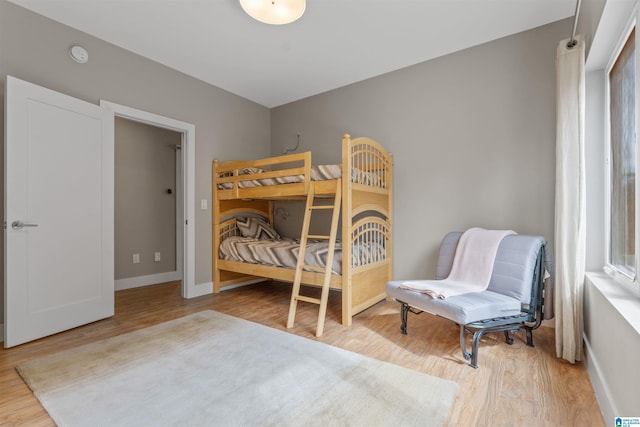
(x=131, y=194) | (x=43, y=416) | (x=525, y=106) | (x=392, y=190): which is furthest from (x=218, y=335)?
(x=525, y=106)

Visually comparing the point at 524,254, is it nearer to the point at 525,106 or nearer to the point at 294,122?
the point at 525,106

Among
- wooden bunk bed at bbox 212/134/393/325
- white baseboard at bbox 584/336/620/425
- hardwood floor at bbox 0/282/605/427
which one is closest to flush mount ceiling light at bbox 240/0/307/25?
wooden bunk bed at bbox 212/134/393/325

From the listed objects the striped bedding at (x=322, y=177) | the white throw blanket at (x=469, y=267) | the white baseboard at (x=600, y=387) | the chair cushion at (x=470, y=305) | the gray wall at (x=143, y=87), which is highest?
the gray wall at (x=143, y=87)

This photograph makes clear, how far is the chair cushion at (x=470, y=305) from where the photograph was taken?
1771 mm

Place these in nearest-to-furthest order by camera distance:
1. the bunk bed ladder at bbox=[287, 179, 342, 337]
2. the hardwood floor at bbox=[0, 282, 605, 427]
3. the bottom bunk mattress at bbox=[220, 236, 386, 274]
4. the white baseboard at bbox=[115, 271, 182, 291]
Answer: the hardwood floor at bbox=[0, 282, 605, 427] → the bunk bed ladder at bbox=[287, 179, 342, 337] → the bottom bunk mattress at bbox=[220, 236, 386, 274] → the white baseboard at bbox=[115, 271, 182, 291]

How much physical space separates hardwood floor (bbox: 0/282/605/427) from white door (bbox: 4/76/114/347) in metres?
0.20

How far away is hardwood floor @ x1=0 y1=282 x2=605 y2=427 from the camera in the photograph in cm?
138

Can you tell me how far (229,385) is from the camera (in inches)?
63.1

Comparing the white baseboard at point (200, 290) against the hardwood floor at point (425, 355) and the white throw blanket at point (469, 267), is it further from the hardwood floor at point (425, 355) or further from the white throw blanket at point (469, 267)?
the white throw blanket at point (469, 267)

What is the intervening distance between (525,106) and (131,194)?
458 centimetres

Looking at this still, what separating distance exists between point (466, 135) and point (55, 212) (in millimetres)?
3562

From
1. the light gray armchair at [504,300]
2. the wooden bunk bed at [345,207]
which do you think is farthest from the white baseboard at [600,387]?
the wooden bunk bed at [345,207]

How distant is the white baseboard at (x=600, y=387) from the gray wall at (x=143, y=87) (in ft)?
11.3

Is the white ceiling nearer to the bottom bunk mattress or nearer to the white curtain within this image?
the white curtain
